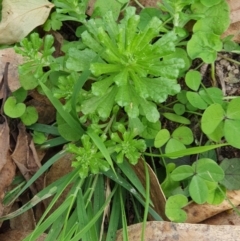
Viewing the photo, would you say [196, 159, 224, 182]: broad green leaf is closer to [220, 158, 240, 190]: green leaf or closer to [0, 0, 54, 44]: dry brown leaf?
[220, 158, 240, 190]: green leaf

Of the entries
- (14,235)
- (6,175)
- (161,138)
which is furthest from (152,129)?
(14,235)

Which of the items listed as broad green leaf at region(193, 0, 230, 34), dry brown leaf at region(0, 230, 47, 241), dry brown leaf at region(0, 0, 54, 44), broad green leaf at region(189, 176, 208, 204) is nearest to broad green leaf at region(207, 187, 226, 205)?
broad green leaf at region(189, 176, 208, 204)

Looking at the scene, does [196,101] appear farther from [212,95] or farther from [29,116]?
[29,116]

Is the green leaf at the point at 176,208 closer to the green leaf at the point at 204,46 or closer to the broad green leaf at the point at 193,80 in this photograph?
the broad green leaf at the point at 193,80

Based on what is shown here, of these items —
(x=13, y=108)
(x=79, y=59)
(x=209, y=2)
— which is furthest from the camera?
(x=13, y=108)

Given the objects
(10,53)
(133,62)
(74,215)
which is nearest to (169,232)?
(74,215)
